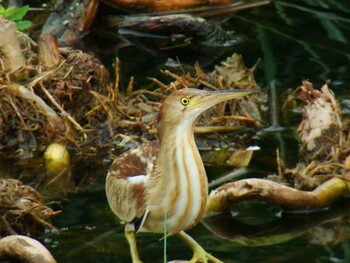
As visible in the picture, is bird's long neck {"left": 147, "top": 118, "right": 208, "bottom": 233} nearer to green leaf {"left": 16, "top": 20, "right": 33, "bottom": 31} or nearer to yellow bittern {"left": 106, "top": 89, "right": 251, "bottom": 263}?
yellow bittern {"left": 106, "top": 89, "right": 251, "bottom": 263}

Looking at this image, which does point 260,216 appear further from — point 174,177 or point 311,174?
point 174,177

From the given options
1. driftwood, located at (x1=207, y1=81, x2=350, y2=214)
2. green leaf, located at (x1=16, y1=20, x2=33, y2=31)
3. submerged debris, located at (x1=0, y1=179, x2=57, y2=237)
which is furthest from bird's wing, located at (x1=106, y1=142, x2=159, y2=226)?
green leaf, located at (x1=16, y1=20, x2=33, y2=31)

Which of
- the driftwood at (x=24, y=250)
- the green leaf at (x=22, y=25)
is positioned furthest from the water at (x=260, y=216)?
the green leaf at (x=22, y=25)

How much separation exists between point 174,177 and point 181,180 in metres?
0.05

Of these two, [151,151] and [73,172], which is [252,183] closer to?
[151,151]

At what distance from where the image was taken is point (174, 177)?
20.2ft

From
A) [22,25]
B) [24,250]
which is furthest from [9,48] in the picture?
[24,250]

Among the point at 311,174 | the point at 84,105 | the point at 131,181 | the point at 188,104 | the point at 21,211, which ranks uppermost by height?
the point at 188,104

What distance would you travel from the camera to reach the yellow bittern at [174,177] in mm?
6078

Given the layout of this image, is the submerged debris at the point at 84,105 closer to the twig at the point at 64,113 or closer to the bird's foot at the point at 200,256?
the twig at the point at 64,113

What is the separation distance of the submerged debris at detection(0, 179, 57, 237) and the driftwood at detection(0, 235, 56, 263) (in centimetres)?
49

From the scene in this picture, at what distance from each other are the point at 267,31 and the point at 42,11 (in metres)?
2.26

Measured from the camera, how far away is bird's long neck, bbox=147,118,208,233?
20.0ft

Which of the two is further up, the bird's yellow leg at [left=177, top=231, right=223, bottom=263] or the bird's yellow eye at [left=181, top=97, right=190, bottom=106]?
the bird's yellow eye at [left=181, top=97, right=190, bottom=106]
